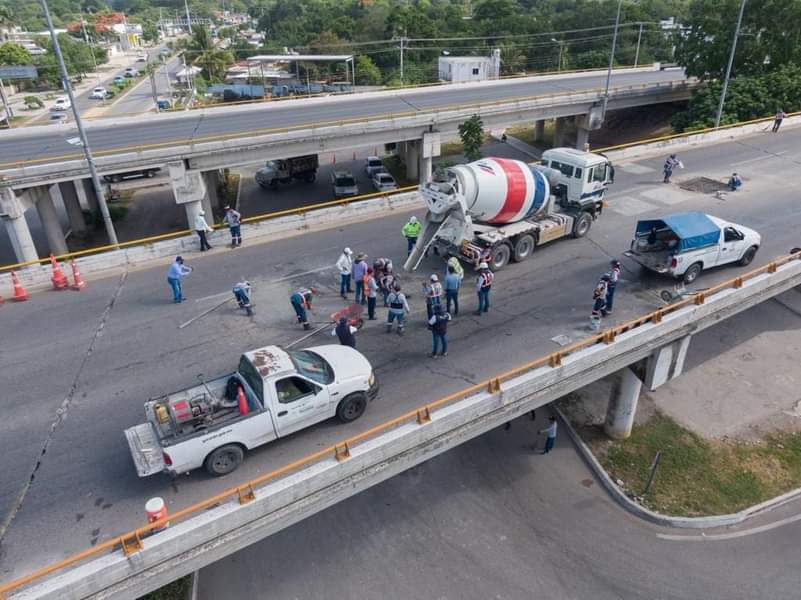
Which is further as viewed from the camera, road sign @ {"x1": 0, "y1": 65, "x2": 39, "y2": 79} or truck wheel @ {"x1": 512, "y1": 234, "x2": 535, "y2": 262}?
road sign @ {"x1": 0, "y1": 65, "x2": 39, "y2": 79}

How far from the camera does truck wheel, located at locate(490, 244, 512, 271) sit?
17841mm

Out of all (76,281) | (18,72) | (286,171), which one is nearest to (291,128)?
(286,171)

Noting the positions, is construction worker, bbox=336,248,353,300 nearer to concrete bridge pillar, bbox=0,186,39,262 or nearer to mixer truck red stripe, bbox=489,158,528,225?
mixer truck red stripe, bbox=489,158,528,225

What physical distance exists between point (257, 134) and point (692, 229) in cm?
2335

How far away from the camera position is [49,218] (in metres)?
30.1

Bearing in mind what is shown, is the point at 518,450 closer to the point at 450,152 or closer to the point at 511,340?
the point at 511,340

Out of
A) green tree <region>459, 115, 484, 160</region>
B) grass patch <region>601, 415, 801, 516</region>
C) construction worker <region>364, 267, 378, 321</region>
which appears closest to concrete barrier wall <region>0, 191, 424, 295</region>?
construction worker <region>364, 267, 378, 321</region>

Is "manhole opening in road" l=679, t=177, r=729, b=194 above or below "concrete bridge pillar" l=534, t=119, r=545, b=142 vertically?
above

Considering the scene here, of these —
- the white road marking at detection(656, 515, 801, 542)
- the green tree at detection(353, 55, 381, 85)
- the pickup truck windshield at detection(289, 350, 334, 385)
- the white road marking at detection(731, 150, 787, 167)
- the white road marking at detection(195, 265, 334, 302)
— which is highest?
the pickup truck windshield at detection(289, 350, 334, 385)

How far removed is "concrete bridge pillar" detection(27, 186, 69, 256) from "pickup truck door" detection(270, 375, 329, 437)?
973 inches

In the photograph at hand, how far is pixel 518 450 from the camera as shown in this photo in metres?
17.7

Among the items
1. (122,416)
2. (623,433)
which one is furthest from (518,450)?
(122,416)

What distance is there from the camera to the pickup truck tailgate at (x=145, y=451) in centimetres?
960

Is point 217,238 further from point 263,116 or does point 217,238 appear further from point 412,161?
point 412,161
